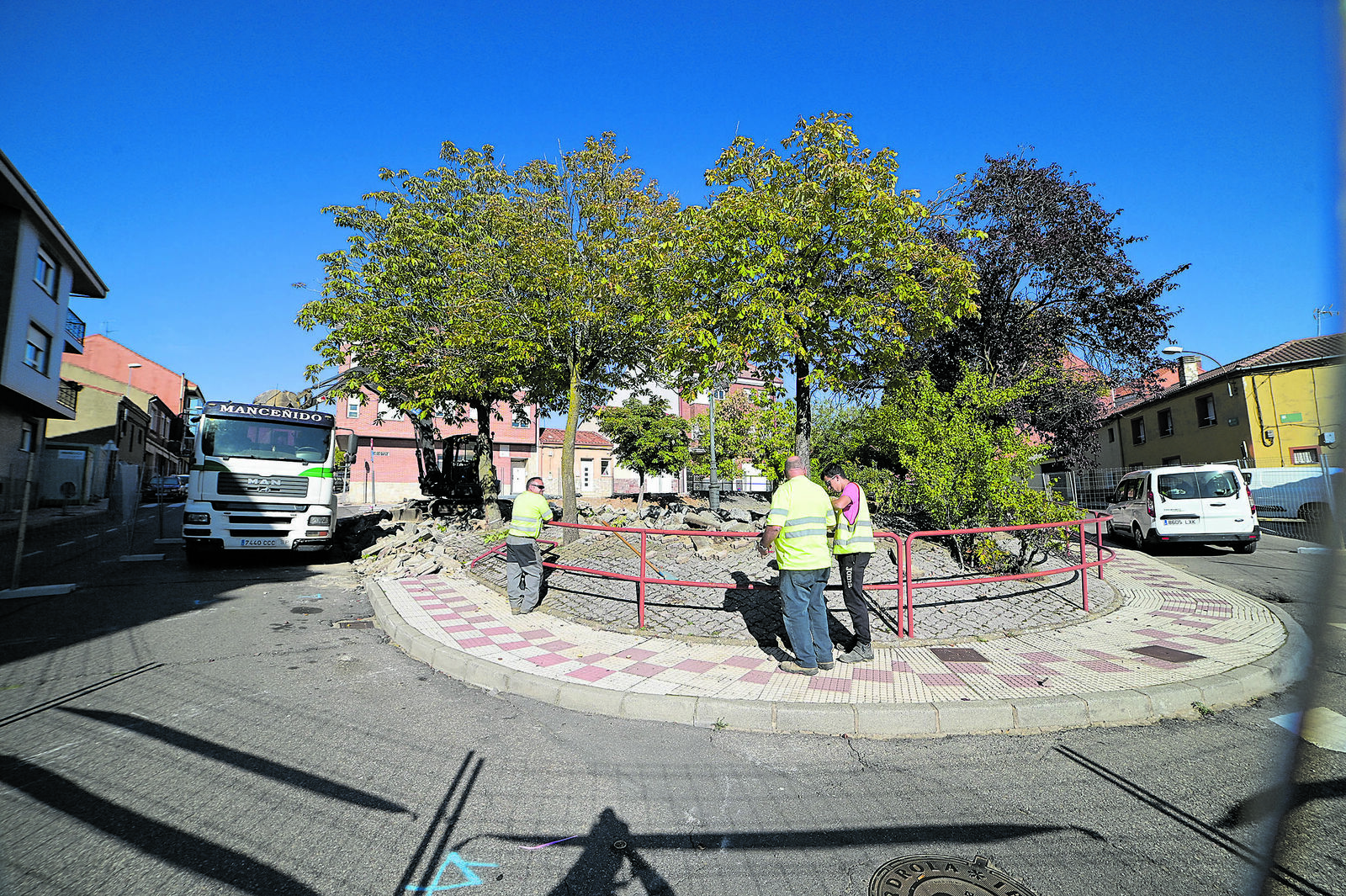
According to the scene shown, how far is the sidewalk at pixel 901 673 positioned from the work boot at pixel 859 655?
0.11 m

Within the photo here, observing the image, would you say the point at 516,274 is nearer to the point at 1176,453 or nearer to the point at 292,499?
the point at 292,499

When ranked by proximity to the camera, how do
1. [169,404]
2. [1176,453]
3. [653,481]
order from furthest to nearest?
1. [169,404]
2. [653,481]
3. [1176,453]

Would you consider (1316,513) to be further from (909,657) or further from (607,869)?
(909,657)

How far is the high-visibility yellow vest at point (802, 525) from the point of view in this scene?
5145 millimetres

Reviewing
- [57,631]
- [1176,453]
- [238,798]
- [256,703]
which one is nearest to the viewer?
[238,798]

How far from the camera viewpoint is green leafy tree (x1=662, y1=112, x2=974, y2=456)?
9297 mm

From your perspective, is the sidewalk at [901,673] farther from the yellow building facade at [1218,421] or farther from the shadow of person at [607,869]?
the yellow building facade at [1218,421]

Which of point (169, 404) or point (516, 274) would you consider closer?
point (516, 274)

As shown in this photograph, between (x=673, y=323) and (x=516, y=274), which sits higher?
(x=516, y=274)

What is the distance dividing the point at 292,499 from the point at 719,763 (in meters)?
10.0

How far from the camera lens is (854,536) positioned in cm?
578

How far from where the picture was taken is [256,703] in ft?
15.4

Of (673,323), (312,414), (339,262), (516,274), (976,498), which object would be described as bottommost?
(976,498)

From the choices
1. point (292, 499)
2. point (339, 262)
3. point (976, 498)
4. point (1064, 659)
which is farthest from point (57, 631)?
point (339, 262)
